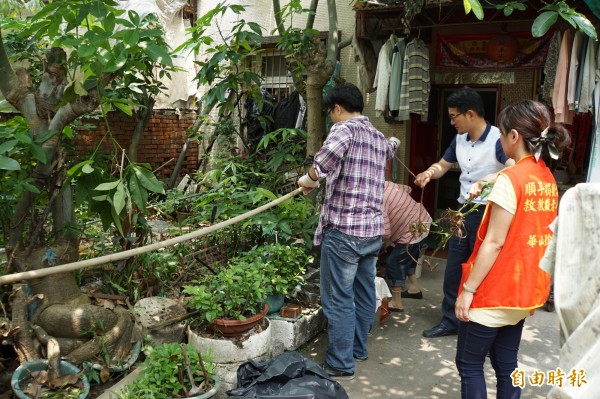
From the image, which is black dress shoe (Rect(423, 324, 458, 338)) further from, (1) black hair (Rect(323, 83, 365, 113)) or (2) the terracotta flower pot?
(1) black hair (Rect(323, 83, 365, 113))

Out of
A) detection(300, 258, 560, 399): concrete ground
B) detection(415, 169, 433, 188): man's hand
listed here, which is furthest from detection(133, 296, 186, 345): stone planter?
detection(415, 169, 433, 188): man's hand

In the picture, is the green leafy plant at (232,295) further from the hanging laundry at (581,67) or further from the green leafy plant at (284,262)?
the hanging laundry at (581,67)

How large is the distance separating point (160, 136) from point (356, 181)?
6.40 meters

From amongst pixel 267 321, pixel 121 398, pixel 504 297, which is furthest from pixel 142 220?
pixel 504 297

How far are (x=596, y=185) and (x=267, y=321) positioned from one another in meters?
2.76

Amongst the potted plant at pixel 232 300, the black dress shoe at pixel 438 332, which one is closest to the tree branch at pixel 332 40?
the potted plant at pixel 232 300

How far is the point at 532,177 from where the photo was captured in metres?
2.68

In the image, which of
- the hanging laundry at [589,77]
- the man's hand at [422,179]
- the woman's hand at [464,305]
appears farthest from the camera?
the hanging laundry at [589,77]

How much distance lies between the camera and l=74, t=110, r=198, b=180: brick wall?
28.9ft

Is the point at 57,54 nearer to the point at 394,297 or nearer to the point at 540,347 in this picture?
the point at 394,297

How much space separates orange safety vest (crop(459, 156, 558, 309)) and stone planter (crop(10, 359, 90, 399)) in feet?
8.30

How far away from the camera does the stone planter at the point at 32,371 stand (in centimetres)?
321

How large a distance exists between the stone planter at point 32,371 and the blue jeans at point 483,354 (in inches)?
91.1

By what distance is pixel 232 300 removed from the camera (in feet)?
12.7
